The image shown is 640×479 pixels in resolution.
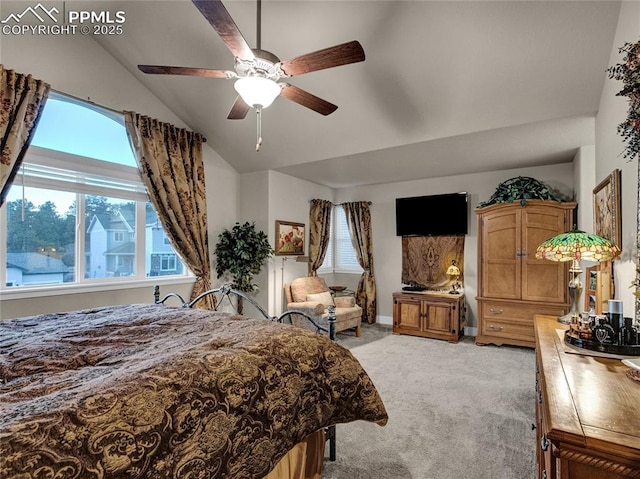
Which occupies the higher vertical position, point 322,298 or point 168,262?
point 168,262

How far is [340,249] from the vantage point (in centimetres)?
656

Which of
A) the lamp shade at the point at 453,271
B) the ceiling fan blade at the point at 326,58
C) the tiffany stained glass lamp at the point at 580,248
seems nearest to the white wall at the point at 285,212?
the lamp shade at the point at 453,271

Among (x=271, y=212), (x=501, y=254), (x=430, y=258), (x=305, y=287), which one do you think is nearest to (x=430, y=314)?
(x=430, y=258)

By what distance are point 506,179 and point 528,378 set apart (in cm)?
277

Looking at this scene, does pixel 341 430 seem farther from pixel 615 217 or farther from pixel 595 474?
pixel 615 217

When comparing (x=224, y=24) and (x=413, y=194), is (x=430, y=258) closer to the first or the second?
(x=413, y=194)

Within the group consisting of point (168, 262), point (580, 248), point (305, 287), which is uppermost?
point (580, 248)

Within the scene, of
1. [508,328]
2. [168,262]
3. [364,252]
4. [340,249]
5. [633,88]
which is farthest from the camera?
[340,249]

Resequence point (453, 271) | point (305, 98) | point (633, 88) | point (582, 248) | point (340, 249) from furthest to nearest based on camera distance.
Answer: point (340, 249) < point (453, 271) < point (305, 98) < point (582, 248) < point (633, 88)

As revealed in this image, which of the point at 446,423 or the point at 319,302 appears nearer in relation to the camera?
the point at 446,423

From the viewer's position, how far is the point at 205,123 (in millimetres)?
4305

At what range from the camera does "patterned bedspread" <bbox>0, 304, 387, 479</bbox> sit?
92cm

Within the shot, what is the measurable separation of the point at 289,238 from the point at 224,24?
3.65 metres

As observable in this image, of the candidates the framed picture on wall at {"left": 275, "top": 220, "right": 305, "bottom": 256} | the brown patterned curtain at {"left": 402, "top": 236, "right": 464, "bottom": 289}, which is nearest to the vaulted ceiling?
the framed picture on wall at {"left": 275, "top": 220, "right": 305, "bottom": 256}
